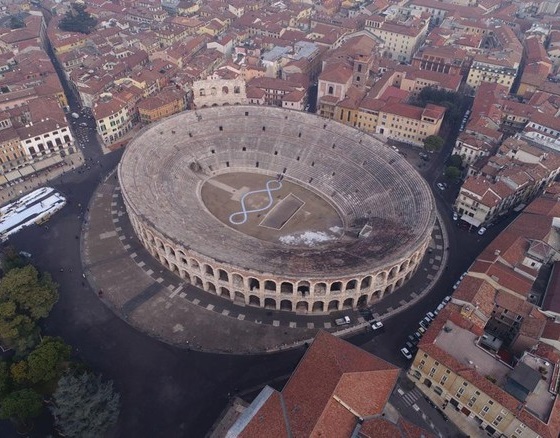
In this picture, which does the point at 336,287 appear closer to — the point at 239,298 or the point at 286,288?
the point at 286,288

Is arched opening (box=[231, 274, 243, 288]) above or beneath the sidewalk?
above

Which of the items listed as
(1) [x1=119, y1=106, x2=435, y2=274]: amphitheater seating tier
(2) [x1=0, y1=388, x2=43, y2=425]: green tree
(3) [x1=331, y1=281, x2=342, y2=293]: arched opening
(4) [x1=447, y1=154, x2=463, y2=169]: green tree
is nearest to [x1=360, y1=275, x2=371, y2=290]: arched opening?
(1) [x1=119, y1=106, x2=435, y2=274]: amphitheater seating tier

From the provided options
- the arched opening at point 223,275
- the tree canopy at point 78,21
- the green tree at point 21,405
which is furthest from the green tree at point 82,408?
the tree canopy at point 78,21

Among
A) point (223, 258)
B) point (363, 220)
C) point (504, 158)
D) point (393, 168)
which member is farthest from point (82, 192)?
point (504, 158)

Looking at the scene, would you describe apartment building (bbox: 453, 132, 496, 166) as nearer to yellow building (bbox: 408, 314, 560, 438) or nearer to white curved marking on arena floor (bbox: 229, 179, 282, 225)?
white curved marking on arena floor (bbox: 229, 179, 282, 225)

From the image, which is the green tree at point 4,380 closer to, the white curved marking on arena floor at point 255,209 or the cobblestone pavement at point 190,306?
the cobblestone pavement at point 190,306

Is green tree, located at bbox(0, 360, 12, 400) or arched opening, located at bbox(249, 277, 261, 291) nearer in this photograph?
green tree, located at bbox(0, 360, 12, 400)
